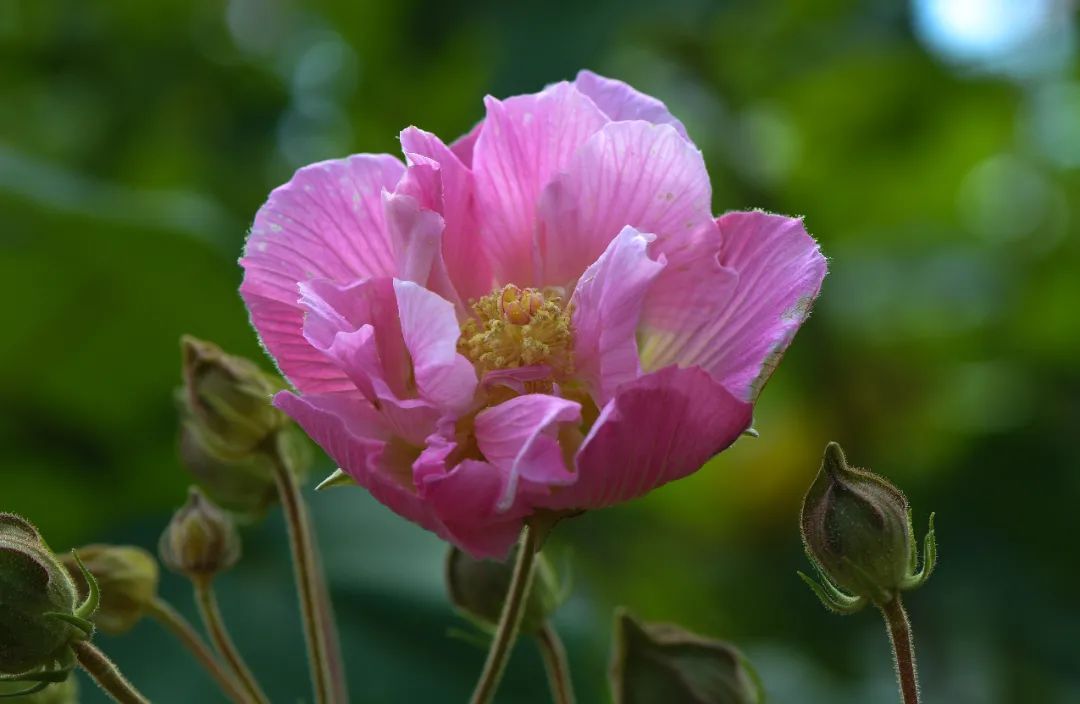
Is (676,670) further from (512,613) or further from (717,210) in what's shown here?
(717,210)

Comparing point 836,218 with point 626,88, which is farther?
point 836,218

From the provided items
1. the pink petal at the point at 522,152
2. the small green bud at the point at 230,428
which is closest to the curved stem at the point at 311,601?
the small green bud at the point at 230,428

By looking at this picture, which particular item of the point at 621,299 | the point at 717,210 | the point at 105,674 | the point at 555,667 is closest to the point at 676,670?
the point at 555,667

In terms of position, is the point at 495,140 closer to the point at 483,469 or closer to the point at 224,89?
the point at 483,469

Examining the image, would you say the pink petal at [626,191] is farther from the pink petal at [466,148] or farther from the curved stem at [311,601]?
the curved stem at [311,601]

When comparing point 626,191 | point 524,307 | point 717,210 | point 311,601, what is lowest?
point 717,210

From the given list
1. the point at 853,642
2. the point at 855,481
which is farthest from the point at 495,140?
the point at 853,642

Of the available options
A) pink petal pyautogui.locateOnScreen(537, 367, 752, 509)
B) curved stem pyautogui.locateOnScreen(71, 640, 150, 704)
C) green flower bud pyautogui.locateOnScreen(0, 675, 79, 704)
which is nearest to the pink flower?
pink petal pyautogui.locateOnScreen(537, 367, 752, 509)
